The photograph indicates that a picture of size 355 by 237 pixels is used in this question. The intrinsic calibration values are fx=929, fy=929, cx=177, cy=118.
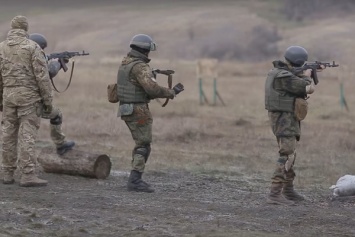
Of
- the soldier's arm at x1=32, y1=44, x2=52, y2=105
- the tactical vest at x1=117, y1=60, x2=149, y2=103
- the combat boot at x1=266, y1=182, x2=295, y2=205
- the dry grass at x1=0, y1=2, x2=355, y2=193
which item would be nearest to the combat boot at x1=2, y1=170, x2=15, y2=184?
the soldier's arm at x1=32, y1=44, x2=52, y2=105

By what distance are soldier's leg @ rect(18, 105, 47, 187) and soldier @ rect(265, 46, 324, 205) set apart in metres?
2.72

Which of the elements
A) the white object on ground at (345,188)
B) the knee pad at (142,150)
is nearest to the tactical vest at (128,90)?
the knee pad at (142,150)

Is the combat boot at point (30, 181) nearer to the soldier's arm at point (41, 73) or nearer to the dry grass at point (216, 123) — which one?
the soldier's arm at point (41, 73)

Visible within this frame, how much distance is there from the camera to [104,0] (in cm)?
5519

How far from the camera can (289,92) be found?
408 inches

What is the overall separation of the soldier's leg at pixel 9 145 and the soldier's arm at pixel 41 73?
0.52m

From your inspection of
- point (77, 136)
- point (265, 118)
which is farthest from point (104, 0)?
point (77, 136)

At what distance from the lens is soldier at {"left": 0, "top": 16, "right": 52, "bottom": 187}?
1065 cm

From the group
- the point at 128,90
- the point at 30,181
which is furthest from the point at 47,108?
the point at 128,90

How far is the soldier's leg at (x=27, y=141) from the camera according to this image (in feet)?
35.3

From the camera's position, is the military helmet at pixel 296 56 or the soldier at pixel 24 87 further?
the soldier at pixel 24 87

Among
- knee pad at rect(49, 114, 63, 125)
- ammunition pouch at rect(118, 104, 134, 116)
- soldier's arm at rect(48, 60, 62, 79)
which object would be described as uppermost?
soldier's arm at rect(48, 60, 62, 79)

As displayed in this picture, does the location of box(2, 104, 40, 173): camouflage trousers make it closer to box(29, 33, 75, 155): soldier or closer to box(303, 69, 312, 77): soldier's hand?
box(29, 33, 75, 155): soldier

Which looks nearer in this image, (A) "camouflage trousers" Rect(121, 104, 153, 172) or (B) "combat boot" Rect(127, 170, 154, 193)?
(A) "camouflage trousers" Rect(121, 104, 153, 172)
